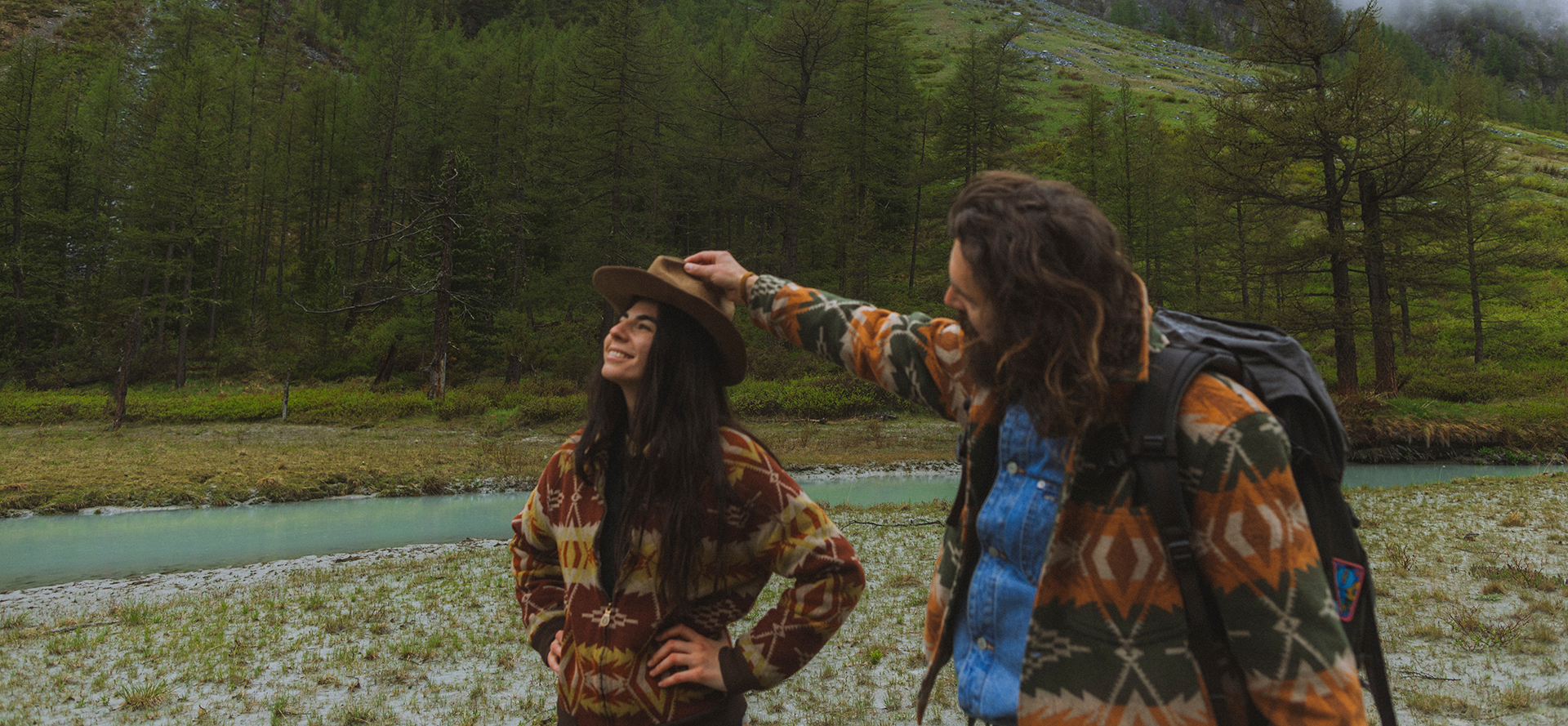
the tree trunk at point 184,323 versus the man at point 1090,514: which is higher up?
the tree trunk at point 184,323

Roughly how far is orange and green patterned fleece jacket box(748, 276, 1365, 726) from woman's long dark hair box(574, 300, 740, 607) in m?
0.70

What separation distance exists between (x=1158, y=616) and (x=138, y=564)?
12736 millimetres

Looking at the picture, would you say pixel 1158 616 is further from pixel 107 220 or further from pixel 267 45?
pixel 267 45

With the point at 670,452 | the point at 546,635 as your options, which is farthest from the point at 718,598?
the point at 546,635

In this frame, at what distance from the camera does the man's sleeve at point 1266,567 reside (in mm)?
1312

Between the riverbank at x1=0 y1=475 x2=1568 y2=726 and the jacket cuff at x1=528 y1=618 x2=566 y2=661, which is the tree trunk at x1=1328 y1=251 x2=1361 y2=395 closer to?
A: the riverbank at x1=0 y1=475 x2=1568 y2=726

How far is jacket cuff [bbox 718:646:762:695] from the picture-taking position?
1976 mm

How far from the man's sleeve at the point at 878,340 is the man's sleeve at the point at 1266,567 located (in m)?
0.57

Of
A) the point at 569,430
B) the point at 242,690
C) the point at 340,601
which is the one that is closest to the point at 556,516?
the point at 242,690

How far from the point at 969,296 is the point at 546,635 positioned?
4.94ft

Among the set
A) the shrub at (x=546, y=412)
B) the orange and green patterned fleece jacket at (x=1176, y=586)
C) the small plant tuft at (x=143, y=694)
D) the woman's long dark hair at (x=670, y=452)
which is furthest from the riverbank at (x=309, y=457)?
the orange and green patterned fleece jacket at (x=1176, y=586)

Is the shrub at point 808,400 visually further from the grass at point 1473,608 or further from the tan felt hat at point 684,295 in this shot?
the tan felt hat at point 684,295

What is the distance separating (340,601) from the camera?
734cm

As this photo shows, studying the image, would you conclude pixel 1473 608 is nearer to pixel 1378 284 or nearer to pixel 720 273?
pixel 720 273
